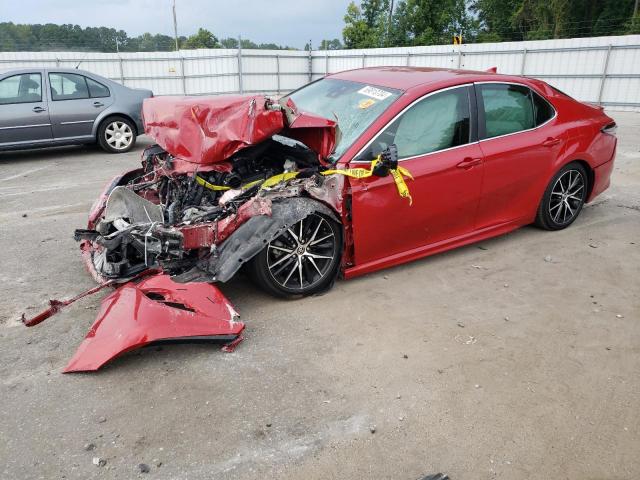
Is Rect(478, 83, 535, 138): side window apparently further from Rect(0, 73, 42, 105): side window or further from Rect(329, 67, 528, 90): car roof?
Rect(0, 73, 42, 105): side window

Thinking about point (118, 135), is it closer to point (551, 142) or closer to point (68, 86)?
point (68, 86)

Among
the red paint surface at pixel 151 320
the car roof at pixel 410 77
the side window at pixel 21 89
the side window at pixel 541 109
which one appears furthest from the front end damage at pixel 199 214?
the side window at pixel 21 89

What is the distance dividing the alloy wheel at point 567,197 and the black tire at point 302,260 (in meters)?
2.56

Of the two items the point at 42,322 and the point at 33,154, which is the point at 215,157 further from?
the point at 33,154

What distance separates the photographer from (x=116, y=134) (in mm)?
9578

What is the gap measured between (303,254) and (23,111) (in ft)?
23.4

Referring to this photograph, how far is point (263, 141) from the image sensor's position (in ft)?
13.0

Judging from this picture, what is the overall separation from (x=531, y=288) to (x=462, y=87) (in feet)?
5.83

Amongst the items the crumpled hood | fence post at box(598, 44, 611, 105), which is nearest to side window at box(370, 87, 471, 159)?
the crumpled hood

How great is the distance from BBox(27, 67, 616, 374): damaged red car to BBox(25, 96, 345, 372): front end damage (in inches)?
0.4

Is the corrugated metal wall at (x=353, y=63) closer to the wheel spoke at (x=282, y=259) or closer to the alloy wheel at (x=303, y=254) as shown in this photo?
the alloy wheel at (x=303, y=254)

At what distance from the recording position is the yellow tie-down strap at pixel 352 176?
3.81 metres

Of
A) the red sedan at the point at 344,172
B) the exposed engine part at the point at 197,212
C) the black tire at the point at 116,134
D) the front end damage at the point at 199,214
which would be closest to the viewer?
the front end damage at the point at 199,214

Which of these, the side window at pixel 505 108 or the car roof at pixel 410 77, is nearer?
the car roof at pixel 410 77
